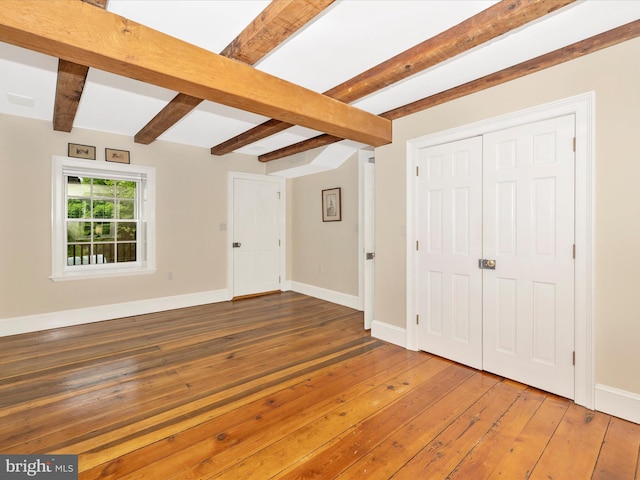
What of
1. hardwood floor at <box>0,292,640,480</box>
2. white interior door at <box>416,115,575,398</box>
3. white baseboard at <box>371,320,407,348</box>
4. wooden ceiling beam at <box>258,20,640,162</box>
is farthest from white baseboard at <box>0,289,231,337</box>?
wooden ceiling beam at <box>258,20,640,162</box>

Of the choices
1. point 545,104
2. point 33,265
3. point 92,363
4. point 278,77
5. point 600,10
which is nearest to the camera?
point 600,10

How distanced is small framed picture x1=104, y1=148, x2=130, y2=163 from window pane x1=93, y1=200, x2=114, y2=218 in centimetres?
60

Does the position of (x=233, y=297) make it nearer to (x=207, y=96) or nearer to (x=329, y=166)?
(x=329, y=166)

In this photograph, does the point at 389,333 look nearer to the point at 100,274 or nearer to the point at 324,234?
the point at 324,234

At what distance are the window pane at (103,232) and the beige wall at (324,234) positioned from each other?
9.69 ft

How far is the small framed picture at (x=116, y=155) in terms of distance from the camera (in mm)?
4250

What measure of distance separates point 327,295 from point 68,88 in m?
4.19

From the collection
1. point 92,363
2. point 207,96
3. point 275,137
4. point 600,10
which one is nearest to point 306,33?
point 207,96

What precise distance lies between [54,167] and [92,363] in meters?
2.57

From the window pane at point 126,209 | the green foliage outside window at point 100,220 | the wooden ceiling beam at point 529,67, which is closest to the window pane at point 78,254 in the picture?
the green foliage outside window at point 100,220

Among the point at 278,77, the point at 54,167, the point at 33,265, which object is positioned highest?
the point at 278,77

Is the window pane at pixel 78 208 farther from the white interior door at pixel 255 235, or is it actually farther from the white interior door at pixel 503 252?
the white interior door at pixel 503 252

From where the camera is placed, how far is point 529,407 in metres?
2.20

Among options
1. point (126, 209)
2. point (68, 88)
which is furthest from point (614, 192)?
point (126, 209)
